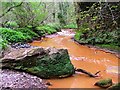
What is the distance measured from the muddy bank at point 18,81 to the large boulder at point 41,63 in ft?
1.34

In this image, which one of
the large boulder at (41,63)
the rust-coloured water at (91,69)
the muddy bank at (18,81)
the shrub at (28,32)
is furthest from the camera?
the shrub at (28,32)

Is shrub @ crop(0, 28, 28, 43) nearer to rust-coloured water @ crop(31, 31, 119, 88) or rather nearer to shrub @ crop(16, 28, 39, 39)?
shrub @ crop(16, 28, 39, 39)

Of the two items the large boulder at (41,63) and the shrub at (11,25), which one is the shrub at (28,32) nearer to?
the shrub at (11,25)


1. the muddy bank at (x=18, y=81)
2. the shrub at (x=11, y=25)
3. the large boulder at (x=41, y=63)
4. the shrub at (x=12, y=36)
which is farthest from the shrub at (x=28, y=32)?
the muddy bank at (x=18, y=81)

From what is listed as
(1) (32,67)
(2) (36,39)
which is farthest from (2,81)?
(2) (36,39)

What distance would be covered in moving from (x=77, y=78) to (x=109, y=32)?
8.42 meters

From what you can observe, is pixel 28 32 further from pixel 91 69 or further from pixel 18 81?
pixel 18 81

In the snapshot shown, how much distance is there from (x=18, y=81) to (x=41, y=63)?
1585mm

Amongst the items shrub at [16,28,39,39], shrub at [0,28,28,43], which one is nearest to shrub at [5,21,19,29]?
shrub at [16,28,39,39]

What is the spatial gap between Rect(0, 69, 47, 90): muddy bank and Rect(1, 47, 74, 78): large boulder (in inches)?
16.0

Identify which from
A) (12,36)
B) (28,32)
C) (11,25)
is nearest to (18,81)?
(12,36)

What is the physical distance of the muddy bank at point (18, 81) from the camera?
289 inches

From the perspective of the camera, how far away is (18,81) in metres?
7.69

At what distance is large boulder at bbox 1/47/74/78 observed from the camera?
8.90 meters
